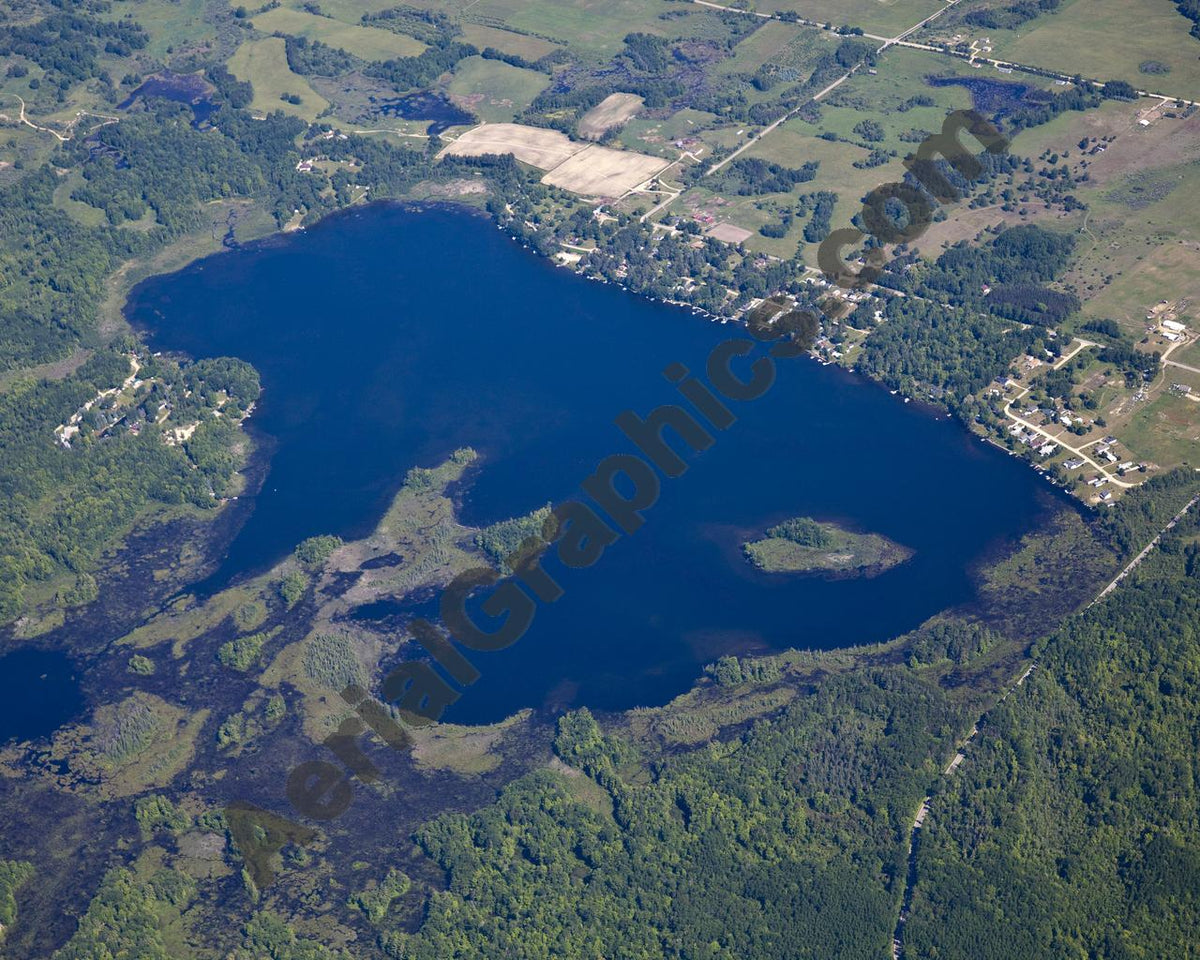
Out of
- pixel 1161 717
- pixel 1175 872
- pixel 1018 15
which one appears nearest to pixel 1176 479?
pixel 1161 717

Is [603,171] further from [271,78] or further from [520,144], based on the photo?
[271,78]

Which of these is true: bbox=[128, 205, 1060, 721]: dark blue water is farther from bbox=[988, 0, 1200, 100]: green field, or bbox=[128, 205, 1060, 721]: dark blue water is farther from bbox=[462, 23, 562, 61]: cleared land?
bbox=[988, 0, 1200, 100]: green field

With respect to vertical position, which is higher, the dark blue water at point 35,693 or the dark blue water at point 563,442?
the dark blue water at point 35,693

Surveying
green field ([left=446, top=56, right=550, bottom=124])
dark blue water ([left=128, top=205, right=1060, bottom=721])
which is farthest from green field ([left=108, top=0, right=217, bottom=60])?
dark blue water ([left=128, top=205, right=1060, bottom=721])

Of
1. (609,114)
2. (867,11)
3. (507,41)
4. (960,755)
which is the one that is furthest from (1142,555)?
(507,41)

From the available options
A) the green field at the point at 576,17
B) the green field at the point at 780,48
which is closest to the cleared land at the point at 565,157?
the green field at the point at 576,17

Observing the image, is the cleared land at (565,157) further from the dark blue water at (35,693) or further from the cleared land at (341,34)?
the dark blue water at (35,693)

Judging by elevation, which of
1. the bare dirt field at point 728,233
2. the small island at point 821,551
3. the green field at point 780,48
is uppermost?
the green field at point 780,48
